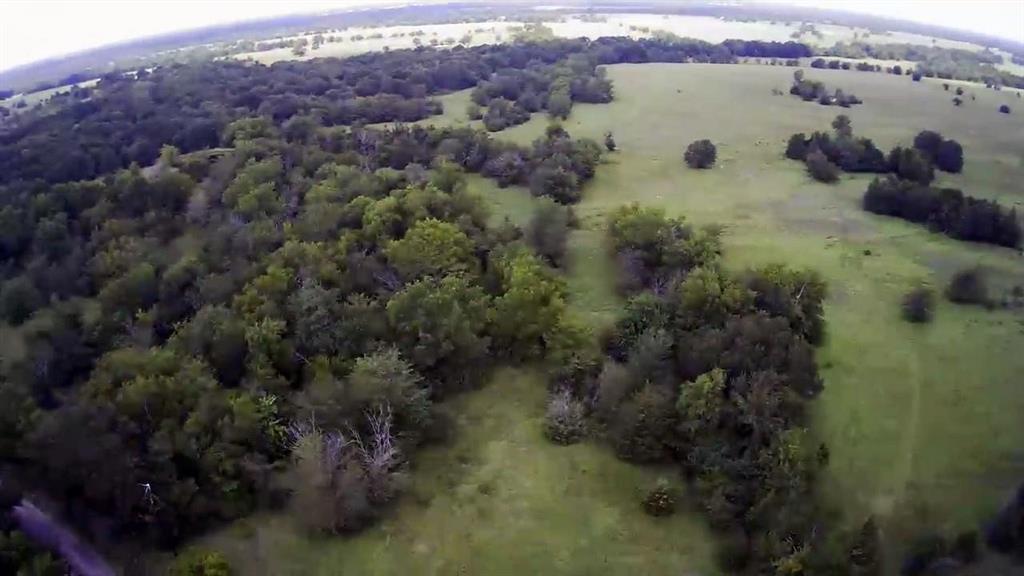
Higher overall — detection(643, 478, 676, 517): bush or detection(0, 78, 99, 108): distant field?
detection(0, 78, 99, 108): distant field

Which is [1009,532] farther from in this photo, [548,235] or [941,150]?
[941,150]

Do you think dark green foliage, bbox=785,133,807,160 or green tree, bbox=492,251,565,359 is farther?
dark green foliage, bbox=785,133,807,160

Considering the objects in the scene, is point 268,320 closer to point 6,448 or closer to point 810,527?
point 6,448

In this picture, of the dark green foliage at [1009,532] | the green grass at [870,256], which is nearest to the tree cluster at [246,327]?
the green grass at [870,256]

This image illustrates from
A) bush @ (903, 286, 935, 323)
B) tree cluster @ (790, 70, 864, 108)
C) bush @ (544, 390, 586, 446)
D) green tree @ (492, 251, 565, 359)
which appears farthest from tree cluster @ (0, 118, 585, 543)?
tree cluster @ (790, 70, 864, 108)

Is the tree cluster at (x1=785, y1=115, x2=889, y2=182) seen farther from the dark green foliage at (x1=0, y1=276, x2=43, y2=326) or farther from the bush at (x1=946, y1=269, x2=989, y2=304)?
the dark green foliage at (x1=0, y1=276, x2=43, y2=326)

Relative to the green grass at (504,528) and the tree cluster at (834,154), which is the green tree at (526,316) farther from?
the tree cluster at (834,154)
